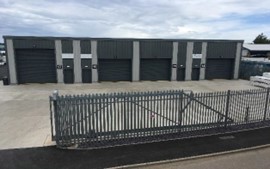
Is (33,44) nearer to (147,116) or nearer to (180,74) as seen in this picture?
(180,74)

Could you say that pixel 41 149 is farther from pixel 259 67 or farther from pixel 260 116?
pixel 259 67

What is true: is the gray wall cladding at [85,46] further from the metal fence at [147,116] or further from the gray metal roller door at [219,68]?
the metal fence at [147,116]

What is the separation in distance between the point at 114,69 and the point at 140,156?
19.1m

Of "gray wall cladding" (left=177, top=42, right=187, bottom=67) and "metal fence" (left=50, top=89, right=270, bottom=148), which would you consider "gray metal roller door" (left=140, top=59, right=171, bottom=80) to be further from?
"metal fence" (left=50, top=89, right=270, bottom=148)

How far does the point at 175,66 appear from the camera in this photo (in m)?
27.0

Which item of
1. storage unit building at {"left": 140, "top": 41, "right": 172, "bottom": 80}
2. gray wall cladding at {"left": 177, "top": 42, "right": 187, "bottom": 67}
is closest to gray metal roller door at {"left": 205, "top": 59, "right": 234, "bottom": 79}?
gray wall cladding at {"left": 177, "top": 42, "right": 187, "bottom": 67}

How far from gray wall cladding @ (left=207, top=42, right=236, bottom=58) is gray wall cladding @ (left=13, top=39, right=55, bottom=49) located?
19064mm

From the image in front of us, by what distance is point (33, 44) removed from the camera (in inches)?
903

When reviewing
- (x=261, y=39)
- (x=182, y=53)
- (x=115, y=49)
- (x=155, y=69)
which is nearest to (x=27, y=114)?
(x=115, y=49)

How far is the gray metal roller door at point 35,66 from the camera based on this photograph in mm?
23469

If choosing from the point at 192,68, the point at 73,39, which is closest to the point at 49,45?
the point at 73,39

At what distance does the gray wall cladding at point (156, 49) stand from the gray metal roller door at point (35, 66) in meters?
Answer: 10.3

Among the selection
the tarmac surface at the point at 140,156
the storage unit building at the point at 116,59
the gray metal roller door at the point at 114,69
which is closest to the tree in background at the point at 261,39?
the storage unit building at the point at 116,59

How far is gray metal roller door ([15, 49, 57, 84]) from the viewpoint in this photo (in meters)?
23.5
